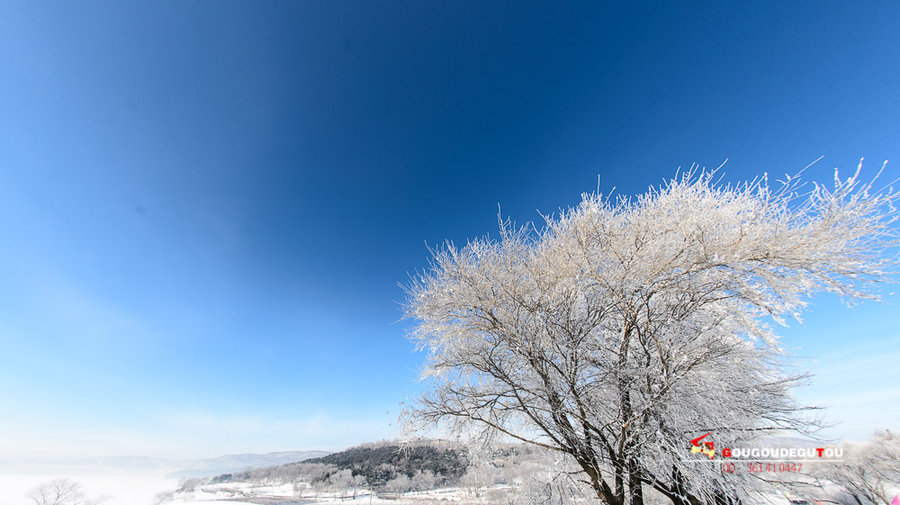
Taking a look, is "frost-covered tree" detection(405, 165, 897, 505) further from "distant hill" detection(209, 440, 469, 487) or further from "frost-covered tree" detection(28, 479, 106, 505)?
"distant hill" detection(209, 440, 469, 487)

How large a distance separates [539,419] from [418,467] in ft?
316

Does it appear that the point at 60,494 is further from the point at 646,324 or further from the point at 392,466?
the point at 646,324

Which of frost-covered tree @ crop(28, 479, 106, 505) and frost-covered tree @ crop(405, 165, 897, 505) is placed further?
frost-covered tree @ crop(28, 479, 106, 505)

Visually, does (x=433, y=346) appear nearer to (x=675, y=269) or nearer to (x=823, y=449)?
(x=675, y=269)

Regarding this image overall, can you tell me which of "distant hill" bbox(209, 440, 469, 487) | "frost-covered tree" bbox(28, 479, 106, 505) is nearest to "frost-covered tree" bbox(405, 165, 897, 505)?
"frost-covered tree" bbox(28, 479, 106, 505)

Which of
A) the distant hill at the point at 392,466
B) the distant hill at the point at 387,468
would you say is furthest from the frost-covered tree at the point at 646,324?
the distant hill at the point at 392,466

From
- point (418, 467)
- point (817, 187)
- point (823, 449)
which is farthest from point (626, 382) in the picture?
point (418, 467)

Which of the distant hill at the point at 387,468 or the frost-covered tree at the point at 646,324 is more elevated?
the frost-covered tree at the point at 646,324

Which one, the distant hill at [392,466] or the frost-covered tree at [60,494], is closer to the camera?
the frost-covered tree at [60,494]

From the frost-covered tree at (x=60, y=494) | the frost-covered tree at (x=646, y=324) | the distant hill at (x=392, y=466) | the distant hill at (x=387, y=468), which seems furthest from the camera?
the distant hill at (x=387, y=468)

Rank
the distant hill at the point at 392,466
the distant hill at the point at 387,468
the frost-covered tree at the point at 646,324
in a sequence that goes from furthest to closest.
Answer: the distant hill at the point at 387,468, the distant hill at the point at 392,466, the frost-covered tree at the point at 646,324

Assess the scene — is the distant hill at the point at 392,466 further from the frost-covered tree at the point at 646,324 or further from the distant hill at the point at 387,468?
the frost-covered tree at the point at 646,324

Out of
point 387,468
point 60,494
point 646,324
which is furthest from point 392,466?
point 646,324

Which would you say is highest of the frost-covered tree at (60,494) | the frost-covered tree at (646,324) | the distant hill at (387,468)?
the frost-covered tree at (646,324)
